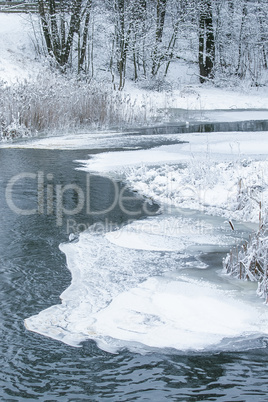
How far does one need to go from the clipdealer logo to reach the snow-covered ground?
40cm

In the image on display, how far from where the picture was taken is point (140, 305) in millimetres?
3826

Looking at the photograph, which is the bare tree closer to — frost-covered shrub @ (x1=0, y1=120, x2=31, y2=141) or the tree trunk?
the tree trunk

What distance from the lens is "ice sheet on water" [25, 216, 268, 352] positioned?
11.2ft

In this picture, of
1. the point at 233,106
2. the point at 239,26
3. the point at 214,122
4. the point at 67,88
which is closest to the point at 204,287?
the point at 67,88

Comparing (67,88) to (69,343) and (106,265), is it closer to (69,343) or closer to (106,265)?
(106,265)

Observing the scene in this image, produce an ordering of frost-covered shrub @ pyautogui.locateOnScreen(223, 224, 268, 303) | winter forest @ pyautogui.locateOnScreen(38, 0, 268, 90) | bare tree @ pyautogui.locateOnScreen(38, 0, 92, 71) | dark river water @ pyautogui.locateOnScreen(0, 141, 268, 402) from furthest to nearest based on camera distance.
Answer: winter forest @ pyautogui.locateOnScreen(38, 0, 268, 90) → bare tree @ pyautogui.locateOnScreen(38, 0, 92, 71) → frost-covered shrub @ pyautogui.locateOnScreen(223, 224, 268, 303) → dark river water @ pyautogui.locateOnScreen(0, 141, 268, 402)

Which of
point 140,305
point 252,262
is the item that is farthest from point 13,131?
point 140,305

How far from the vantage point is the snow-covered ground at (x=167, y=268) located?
346cm

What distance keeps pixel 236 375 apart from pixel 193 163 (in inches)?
214

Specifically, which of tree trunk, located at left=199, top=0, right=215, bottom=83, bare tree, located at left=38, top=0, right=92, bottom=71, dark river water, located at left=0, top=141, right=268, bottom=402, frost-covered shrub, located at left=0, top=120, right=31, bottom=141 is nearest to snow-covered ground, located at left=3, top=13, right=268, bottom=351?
dark river water, located at left=0, top=141, right=268, bottom=402

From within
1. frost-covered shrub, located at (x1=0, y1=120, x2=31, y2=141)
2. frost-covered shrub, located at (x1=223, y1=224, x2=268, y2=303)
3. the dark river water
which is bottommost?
the dark river water

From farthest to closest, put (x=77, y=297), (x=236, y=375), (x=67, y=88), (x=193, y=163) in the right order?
(x=67, y=88)
(x=193, y=163)
(x=77, y=297)
(x=236, y=375)

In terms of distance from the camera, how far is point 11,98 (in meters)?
12.6

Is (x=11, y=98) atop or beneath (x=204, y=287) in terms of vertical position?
atop
